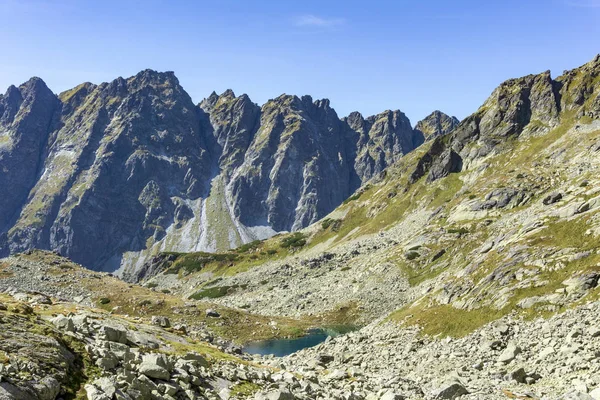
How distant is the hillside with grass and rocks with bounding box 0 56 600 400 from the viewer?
81.6 feet

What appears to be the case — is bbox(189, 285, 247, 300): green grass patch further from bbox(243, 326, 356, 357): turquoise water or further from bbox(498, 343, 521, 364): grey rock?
bbox(498, 343, 521, 364): grey rock

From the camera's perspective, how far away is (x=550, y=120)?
160 m

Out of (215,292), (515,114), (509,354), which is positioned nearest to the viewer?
(509,354)

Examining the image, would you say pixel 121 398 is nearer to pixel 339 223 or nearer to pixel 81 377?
pixel 81 377

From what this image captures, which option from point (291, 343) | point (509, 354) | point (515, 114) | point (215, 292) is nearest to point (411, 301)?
point (291, 343)

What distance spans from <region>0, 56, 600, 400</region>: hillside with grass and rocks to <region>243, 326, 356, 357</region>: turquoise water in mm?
3403

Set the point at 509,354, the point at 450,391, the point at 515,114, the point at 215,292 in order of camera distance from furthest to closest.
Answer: the point at 515,114, the point at 215,292, the point at 509,354, the point at 450,391

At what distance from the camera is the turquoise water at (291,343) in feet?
273

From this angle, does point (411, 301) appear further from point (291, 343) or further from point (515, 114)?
point (515, 114)

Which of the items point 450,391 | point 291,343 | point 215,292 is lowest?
point 291,343

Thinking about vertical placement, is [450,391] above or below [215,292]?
above

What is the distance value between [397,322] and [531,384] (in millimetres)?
32512

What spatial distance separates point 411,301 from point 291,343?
83.1 ft

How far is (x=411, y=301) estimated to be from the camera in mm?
81375
